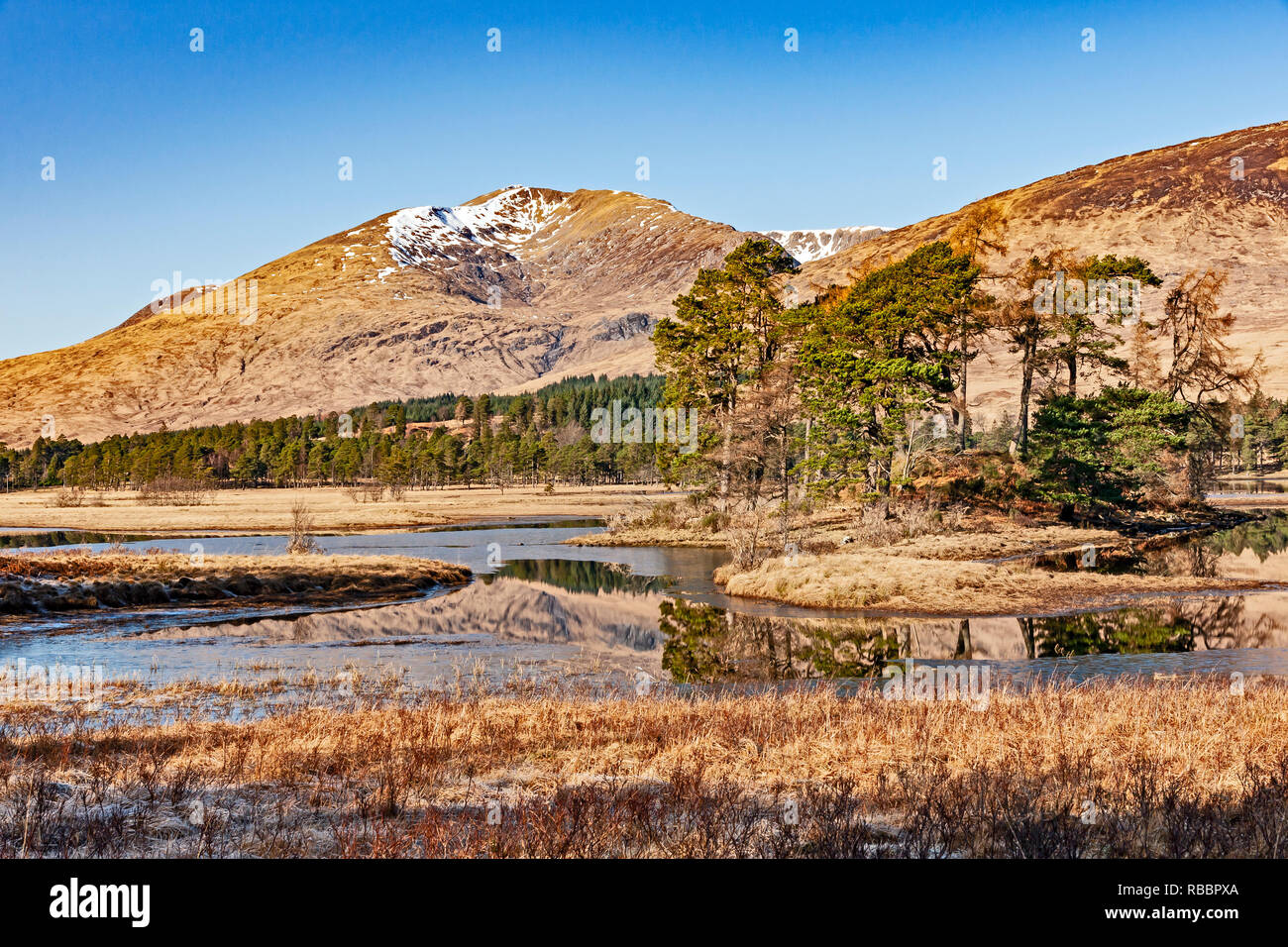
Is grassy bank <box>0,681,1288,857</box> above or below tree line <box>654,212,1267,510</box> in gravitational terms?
below

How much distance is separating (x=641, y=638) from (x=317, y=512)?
79.8 meters

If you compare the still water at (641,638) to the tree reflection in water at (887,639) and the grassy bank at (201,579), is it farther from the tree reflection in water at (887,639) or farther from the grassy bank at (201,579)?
the grassy bank at (201,579)

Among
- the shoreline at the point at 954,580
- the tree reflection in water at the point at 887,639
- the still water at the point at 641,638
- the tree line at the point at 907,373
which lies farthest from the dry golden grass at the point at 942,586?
the tree line at the point at 907,373

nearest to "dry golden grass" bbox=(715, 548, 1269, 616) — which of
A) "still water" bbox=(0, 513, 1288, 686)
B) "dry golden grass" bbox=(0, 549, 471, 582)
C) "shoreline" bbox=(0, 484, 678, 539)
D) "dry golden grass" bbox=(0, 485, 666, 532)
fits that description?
"still water" bbox=(0, 513, 1288, 686)

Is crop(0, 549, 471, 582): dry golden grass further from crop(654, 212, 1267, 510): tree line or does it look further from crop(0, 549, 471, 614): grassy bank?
crop(654, 212, 1267, 510): tree line

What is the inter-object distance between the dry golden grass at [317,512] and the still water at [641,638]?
142ft

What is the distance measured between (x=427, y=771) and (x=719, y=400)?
5462cm

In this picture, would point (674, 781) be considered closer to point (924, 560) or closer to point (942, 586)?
point (942, 586)

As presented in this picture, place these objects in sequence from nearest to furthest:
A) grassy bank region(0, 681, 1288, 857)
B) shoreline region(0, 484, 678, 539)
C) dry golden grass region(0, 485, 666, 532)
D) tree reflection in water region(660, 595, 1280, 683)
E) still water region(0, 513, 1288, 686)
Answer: grassy bank region(0, 681, 1288, 857) → still water region(0, 513, 1288, 686) → tree reflection in water region(660, 595, 1280, 683) → shoreline region(0, 484, 678, 539) → dry golden grass region(0, 485, 666, 532)

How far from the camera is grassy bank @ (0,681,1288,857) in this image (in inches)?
334

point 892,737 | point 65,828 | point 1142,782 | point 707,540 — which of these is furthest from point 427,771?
point 707,540

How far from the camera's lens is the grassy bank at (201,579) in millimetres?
35375

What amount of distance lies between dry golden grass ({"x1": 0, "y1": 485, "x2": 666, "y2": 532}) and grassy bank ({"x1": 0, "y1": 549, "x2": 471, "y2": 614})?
34.7 meters
